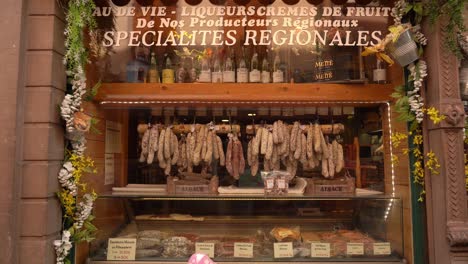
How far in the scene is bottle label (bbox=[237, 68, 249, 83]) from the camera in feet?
14.3

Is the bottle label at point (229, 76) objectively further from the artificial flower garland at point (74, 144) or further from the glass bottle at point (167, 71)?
the artificial flower garland at point (74, 144)

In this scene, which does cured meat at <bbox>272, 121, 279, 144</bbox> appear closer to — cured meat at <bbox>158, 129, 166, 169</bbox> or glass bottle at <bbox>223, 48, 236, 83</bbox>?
glass bottle at <bbox>223, 48, 236, 83</bbox>

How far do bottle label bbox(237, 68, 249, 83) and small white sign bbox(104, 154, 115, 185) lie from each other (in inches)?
69.1

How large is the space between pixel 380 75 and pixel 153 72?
2568 mm

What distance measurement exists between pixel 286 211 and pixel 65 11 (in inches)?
123

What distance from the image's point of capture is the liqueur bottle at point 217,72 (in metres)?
4.36

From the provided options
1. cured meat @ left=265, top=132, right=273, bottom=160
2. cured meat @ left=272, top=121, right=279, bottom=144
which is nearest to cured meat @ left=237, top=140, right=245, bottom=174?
cured meat @ left=265, top=132, right=273, bottom=160

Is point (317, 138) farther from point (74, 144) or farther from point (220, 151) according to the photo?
point (74, 144)

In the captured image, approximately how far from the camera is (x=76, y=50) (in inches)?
136

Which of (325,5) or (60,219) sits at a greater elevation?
(325,5)

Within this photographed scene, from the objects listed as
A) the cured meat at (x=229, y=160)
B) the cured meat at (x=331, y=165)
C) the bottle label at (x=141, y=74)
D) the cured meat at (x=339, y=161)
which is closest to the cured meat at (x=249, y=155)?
the cured meat at (x=229, y=160)

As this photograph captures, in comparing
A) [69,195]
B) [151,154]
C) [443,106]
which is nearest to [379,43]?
[443,106]

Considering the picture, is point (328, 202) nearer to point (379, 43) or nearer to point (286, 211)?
point (286, 211)

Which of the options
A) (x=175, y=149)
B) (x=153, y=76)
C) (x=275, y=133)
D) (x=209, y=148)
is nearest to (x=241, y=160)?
(x=209, y=148)
